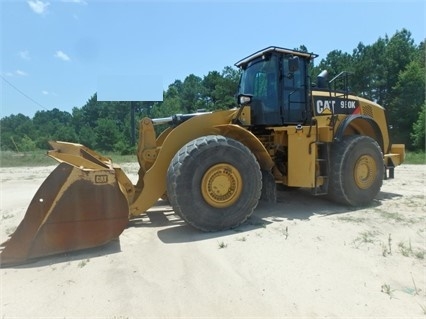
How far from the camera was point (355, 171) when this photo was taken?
21.4ft

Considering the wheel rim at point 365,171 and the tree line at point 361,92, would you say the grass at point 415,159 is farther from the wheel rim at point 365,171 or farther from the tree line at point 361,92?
the wheel rim at point 365,171

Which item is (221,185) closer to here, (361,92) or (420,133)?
(420,133)

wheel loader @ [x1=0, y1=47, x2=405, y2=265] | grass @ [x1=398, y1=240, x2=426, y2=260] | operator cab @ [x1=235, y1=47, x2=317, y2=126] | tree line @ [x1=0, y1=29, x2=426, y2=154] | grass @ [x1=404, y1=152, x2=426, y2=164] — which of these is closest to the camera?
grass @ [x1=398, y1=240, x2=426, y2=260]

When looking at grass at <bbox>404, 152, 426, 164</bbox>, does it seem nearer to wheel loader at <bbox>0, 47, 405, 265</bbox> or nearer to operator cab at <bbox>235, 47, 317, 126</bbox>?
wheel loader at <bbox>0, 47, 405, 265</bbox>

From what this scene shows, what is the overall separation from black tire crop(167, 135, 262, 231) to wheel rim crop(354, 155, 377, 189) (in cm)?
231

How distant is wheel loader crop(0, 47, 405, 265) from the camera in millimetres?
4195

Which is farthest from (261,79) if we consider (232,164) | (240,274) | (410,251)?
(240,274)

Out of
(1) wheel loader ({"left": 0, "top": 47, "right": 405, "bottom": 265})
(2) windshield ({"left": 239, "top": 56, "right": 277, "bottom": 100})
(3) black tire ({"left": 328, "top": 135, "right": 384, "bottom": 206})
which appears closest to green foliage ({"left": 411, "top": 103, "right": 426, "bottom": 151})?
(1) wheel loader ({"left": 0, "top": 47, "right": 405, "bottom": 265})

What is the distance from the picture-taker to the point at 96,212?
4.29 meters

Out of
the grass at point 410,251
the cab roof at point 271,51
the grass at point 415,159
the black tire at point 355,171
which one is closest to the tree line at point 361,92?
the grass at point 415,159

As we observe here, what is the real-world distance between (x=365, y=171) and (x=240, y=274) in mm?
4042

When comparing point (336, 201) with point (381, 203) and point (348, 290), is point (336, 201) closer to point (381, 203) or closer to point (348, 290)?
point (381, 203)

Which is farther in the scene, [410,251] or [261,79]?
[261,79]

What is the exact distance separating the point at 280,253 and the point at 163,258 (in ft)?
4.35
